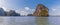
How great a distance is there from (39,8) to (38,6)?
261 millimetres

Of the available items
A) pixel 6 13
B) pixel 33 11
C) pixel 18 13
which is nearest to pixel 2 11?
pixel 6 13

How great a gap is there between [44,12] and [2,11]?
3.57 meters

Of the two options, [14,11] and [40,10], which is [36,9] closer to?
[40,10]

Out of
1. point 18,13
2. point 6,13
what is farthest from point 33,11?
point 6,13

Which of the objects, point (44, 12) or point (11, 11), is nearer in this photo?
point (11, 11)

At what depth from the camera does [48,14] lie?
11992mm

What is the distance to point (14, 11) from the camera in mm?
11406

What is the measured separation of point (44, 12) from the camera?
1241 centimetres

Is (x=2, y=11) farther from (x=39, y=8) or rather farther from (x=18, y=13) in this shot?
(x=39, y=8)

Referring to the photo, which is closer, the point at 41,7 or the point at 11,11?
the point at 11,11

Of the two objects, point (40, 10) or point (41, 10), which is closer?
point (40, 10)

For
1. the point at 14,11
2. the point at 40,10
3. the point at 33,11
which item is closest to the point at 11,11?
the point at 14,11

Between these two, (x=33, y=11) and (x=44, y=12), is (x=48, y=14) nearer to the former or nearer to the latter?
(x=44, y=12)

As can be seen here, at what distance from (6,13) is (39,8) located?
2.81 m
